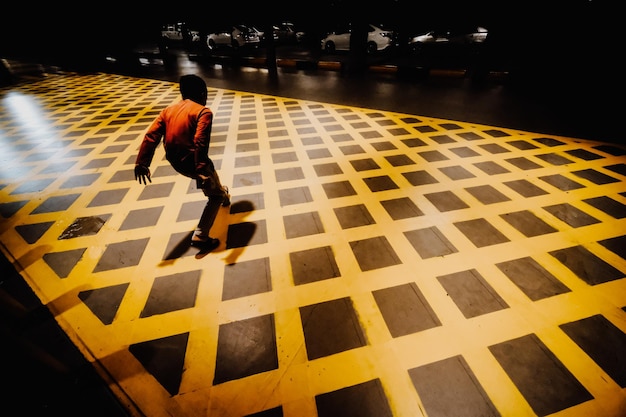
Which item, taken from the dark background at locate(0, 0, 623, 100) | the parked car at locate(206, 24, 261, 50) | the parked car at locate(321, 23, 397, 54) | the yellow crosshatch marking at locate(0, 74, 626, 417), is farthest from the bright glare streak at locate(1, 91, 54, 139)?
the parked car at locate(321, 23, 397, 54)

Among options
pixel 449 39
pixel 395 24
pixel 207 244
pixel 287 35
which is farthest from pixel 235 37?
pixel 207 244

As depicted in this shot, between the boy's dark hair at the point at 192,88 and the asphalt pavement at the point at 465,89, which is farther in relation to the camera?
the asphalt pavement at the point at 465,89

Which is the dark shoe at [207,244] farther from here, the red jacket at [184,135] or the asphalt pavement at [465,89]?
the asphalt pavement at [465,89]

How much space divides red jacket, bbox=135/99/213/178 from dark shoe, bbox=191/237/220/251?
0.67 metres

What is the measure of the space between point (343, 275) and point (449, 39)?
604 inches

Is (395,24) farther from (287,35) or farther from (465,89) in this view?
(465,89)

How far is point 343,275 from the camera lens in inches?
98.0

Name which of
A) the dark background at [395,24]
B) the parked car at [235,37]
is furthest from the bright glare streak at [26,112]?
the parked car at [235,37]

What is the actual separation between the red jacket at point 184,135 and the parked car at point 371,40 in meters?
13.2

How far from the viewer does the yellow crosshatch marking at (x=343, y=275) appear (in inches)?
68.5

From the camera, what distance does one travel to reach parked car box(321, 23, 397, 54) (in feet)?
44.6

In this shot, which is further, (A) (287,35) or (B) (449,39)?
(A) (287,35)

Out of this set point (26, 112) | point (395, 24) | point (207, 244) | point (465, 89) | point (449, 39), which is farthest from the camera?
point (395, 24)

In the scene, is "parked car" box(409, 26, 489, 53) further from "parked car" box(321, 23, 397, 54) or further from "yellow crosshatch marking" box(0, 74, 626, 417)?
"yellow crosshatch marking" box(0, 74, 626, 417)
